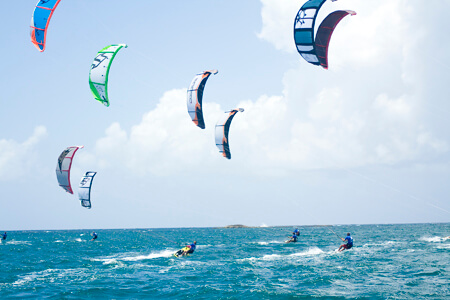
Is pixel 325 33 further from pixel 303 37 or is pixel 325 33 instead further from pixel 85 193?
pixel 85 193

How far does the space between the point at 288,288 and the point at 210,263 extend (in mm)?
10050

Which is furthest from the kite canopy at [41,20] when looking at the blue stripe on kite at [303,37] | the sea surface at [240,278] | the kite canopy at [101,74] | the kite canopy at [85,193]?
the sea surface at [240,278]

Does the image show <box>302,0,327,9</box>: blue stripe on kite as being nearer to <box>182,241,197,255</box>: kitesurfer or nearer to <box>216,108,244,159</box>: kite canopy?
<box>216,108,244,159</box>: kite canopy

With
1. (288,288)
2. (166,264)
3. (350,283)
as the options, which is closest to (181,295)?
(288,288)

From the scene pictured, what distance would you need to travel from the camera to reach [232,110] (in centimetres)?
2469

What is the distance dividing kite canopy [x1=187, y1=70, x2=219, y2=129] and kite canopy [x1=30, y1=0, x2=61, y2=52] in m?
7.44

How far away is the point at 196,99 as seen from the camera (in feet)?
70.7

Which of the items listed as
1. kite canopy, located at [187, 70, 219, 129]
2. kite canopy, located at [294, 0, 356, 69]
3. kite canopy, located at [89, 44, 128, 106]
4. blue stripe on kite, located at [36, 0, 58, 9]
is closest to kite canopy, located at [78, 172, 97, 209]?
kite canopy, located at [89, 44, 128, 106]

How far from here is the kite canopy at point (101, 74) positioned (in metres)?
17.9

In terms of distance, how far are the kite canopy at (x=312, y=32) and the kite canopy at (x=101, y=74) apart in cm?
803

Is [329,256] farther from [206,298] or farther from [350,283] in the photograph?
[206,298]

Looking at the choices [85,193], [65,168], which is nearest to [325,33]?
[65,168]

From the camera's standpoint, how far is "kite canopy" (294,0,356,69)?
48.6 ft

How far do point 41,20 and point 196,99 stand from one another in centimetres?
802
